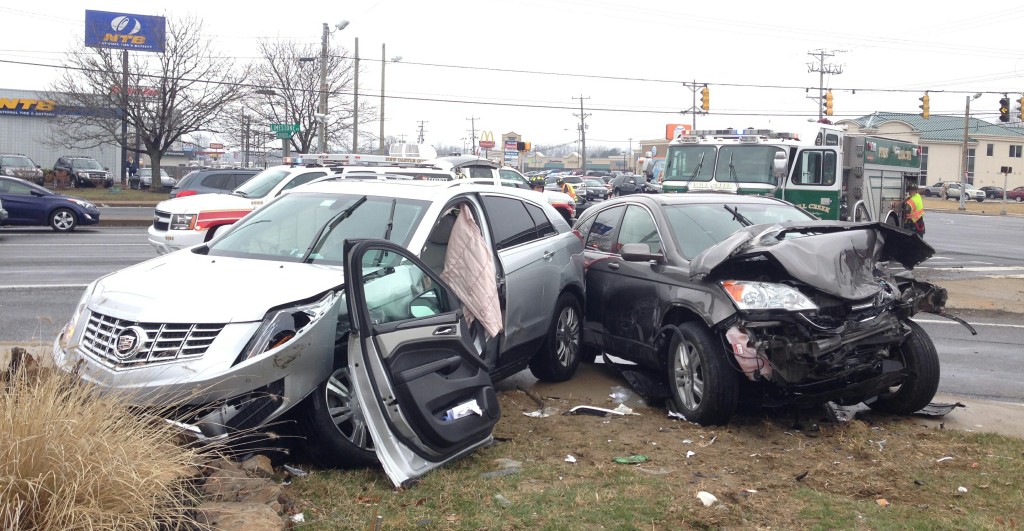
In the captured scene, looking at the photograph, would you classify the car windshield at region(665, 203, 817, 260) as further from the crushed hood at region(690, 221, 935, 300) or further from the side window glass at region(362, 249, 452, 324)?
the side window glass at region(362, 249, 452, 324)

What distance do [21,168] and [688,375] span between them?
44.7m

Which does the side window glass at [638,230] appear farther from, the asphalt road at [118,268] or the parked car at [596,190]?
the parked car at [596,190]

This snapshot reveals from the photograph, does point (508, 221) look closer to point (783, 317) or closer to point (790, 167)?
point (783, 317)

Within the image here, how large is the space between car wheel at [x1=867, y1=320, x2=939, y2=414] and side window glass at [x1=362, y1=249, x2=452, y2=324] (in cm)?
361

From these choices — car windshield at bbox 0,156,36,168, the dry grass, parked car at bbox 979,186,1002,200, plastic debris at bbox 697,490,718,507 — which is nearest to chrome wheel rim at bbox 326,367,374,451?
the dry grass

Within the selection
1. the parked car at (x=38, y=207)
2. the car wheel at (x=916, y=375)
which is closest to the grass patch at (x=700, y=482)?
the car wheel at (x=916, y=375)

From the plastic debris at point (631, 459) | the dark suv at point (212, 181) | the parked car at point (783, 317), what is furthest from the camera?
the dark suv at point (212, 181)

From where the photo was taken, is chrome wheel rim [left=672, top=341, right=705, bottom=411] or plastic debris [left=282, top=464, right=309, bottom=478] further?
chrome wheel rim [left=672, top=341, right=705, bottom=411]

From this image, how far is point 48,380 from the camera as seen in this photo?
421 centimetres

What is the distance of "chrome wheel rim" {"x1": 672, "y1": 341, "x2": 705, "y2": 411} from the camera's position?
22.0 feet

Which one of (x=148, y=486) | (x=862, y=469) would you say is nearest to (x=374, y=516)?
(x=148, y=486)

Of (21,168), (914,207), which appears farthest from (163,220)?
(21,168)

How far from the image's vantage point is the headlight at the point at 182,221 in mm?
14289

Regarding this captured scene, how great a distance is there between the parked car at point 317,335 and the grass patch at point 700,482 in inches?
12.8
